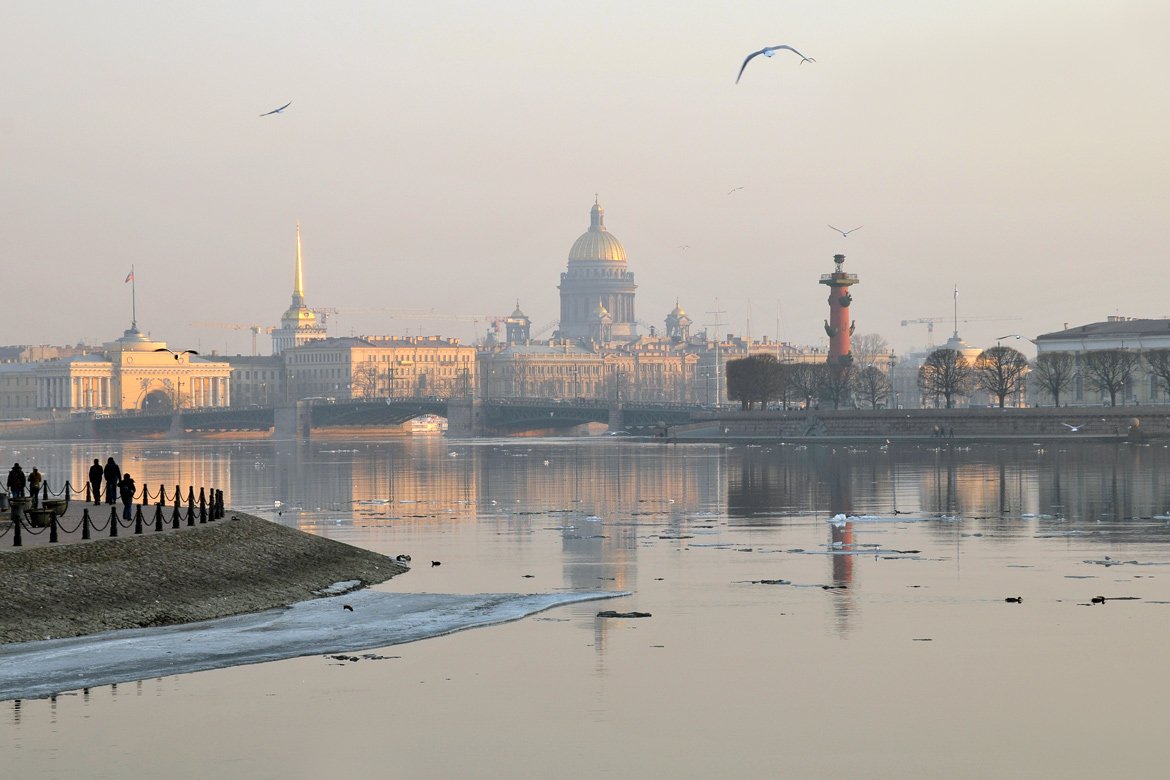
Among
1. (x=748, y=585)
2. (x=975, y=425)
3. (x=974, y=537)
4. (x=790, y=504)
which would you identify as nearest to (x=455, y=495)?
(x=790, y=504)

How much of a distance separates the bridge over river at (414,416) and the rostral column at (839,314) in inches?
453

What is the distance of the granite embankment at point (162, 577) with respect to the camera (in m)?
27.5

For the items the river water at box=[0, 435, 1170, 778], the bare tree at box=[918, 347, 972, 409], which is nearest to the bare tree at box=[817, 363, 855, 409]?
the bare tree at box=[918, 347, 972, 409]

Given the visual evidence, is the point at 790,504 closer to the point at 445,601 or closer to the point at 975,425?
the point at 445,601

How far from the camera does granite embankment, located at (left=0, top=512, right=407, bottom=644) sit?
27453 mm

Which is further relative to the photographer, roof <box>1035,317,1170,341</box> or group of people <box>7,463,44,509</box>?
roof <box>1035,317,1170,341</box>

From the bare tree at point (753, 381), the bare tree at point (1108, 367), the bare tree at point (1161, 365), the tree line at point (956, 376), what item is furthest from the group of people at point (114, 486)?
the bare tree at point (753, 381)

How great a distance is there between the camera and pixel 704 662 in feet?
86.0

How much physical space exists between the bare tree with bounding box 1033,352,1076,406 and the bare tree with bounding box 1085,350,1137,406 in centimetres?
202

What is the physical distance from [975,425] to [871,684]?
4155 inches

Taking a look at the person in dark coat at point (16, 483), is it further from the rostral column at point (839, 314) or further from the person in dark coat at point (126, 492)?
the rostral column at point (839, 314)

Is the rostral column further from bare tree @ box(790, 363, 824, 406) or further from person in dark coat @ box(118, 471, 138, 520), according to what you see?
person in dark coat @ box(118, 471, 138, 520)

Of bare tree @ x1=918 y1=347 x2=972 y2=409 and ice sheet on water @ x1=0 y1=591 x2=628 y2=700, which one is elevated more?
bare tree @ x1=918 y1=347 x2=972 y2=409

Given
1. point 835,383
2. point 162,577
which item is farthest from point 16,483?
point 835,383
